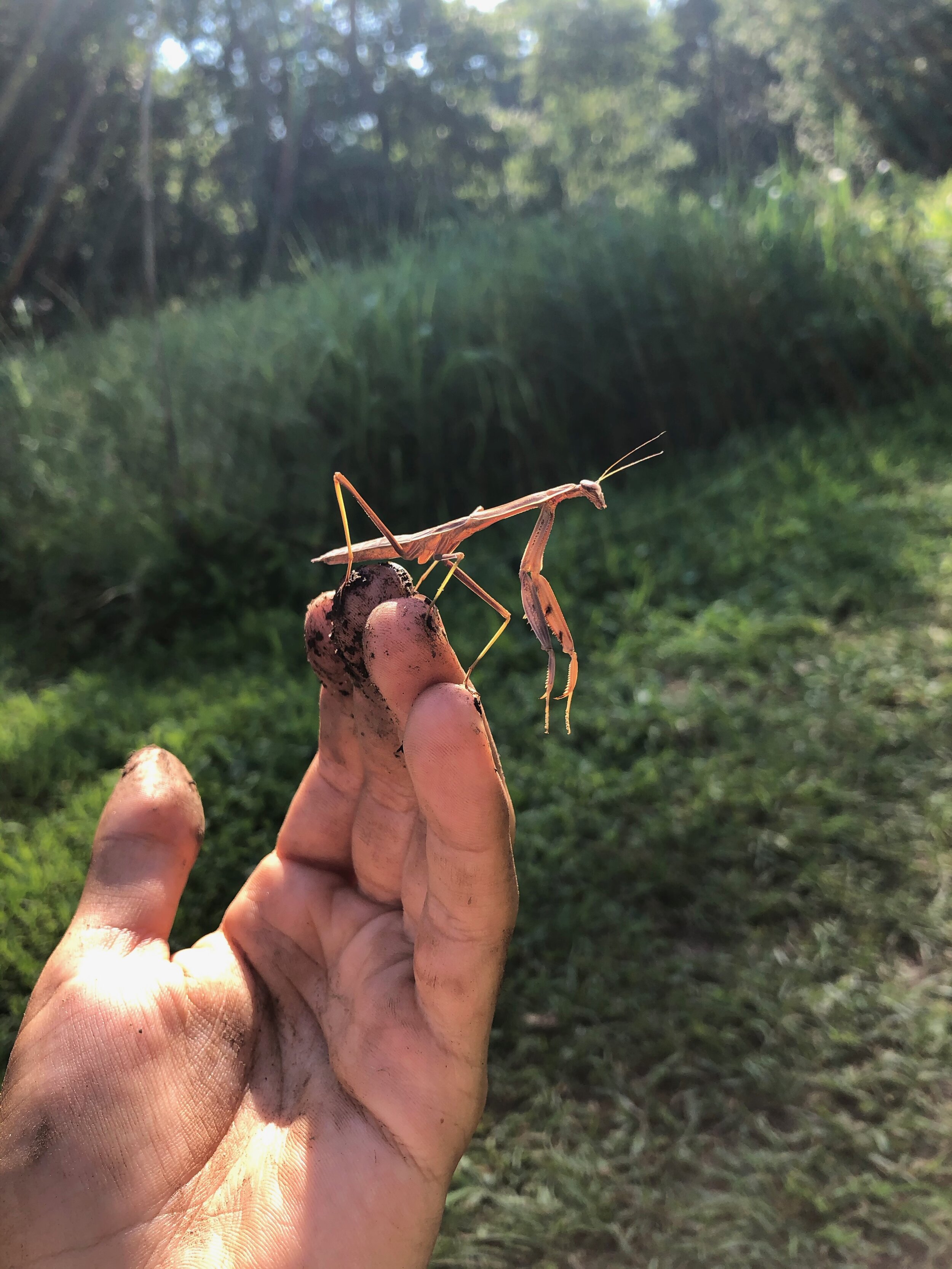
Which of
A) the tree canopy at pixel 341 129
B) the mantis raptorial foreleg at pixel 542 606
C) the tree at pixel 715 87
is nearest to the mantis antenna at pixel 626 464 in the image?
the mantis raptorial foreleg at pixel 542 606

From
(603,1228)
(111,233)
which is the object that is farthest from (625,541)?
(111,233)

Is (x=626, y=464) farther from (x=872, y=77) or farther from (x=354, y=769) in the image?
(x=872, y=77)

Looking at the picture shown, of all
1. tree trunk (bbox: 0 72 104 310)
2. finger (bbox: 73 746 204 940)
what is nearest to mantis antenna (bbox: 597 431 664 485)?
finger (bbox: 73 746 204 940)

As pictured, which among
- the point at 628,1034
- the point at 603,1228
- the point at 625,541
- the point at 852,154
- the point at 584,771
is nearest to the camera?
the point at 603,1228

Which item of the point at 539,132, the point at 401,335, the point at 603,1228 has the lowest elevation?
the point at 603,1228

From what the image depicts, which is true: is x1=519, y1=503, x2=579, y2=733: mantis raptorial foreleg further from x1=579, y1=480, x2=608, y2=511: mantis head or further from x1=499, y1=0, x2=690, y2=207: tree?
x1=499, y1=0, x2=690, y2=207: tree

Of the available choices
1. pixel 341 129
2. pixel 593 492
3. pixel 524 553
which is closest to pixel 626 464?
pixel 593 492

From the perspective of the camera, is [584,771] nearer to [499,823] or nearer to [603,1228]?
[603,1228]
